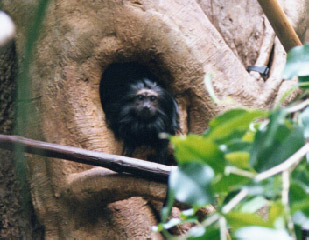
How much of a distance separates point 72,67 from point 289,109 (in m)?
1.71

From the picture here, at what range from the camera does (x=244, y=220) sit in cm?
46

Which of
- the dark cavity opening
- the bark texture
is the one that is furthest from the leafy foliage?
the dark cavity opening

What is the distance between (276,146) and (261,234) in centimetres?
17

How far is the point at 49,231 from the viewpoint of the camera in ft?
7.09

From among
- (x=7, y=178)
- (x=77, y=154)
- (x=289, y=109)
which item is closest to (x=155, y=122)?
(x=7, y=178)

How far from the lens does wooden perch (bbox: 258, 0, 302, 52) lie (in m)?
1.74

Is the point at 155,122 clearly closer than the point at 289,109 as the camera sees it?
No

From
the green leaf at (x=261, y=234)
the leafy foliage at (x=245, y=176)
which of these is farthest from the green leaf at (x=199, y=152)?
the green leaf at (x=261, y=234)

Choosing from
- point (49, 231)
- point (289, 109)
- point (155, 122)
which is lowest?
point (49, 231)

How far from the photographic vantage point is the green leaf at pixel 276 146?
553 mm

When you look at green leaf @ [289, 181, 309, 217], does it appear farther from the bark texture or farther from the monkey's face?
the monkey's face

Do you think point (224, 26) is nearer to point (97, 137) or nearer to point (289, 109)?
point (97, 137)

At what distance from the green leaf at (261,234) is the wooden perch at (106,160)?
3.76 ft

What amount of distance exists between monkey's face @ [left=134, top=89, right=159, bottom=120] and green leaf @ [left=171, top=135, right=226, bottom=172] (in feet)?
7.14
